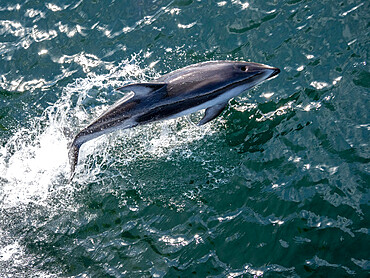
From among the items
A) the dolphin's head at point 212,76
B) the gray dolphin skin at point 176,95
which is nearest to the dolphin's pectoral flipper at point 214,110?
the gray dolphin skin at point 176,95

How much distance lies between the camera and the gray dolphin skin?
7465mm

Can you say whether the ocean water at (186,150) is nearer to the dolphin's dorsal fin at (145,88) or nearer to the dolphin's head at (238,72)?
the dolphin's head at (238,72)

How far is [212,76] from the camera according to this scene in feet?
24.9

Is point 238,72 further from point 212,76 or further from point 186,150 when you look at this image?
point 186,150

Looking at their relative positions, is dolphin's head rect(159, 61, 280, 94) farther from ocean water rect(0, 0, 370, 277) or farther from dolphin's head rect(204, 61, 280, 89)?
ocean water rect(0, 0, 370, 277)

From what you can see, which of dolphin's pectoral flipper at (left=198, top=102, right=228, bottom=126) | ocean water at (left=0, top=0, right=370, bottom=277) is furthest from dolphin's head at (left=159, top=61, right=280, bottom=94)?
ocean water at (left=0, top=0, right=370, bottom=277)

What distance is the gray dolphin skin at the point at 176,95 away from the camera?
7.46 meters

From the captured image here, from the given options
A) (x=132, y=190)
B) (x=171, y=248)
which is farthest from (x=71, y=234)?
(x=171, y=248)

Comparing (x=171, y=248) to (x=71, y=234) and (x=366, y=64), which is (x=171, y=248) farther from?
(x=366, y=64)

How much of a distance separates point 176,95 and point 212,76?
2.41 ft

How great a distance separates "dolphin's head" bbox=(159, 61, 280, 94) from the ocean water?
5.77 ft

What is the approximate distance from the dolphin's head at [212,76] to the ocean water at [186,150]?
5.77ft

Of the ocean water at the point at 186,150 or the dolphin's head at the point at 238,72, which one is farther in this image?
the ocean water at the point at 186,150

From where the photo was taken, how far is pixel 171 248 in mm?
8250
